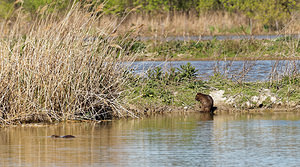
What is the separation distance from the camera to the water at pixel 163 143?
8891 millimetres

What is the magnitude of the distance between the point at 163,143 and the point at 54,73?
3.08 metres

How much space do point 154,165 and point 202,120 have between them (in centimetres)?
451

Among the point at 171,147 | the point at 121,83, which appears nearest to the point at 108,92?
the point at 121,83

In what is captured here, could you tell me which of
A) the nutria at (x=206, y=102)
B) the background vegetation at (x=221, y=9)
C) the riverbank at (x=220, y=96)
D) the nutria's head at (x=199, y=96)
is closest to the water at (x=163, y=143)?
the nutria at (x=206, y=102)

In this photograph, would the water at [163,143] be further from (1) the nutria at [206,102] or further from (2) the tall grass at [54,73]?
(1) the nutria at [206,102]

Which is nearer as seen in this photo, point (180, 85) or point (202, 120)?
point (202, 120)

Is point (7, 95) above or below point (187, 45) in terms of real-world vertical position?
below

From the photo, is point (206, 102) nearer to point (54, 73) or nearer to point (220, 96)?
point (220, 96)

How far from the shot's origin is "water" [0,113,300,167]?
889 centimetres

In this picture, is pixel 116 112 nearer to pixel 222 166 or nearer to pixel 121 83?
pixel 121 83

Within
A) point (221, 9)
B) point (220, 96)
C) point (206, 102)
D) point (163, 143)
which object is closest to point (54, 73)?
point (163, 143)

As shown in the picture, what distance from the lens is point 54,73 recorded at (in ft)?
40.9

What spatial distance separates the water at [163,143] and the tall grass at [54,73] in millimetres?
380

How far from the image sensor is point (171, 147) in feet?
32.4
